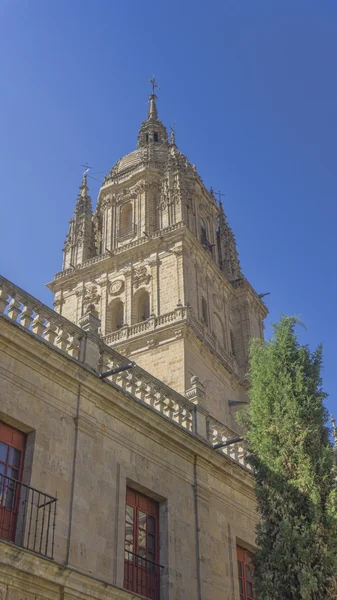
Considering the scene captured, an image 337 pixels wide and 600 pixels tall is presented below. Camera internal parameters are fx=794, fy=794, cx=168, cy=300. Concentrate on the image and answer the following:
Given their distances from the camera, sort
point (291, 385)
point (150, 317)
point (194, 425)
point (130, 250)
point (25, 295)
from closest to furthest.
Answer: point (25, 295) < point (291, 385) < point (194, 425) < point (150, 317) < point (130, 250)

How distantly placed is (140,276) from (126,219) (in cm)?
556

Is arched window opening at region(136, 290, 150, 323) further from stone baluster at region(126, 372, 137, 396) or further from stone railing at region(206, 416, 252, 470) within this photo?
stone baluster at region(126, 372, 137, 396)

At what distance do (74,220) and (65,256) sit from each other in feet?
9.50

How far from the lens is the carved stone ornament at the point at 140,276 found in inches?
1356

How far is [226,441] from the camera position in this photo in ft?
53.8

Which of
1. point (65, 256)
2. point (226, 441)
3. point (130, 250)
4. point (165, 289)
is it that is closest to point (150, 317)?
point (165, 289)

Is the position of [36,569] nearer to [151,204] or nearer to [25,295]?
[25,295]

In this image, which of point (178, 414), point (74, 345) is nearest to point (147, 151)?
point (178, 414)

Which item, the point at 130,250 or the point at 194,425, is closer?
the point at 194,425

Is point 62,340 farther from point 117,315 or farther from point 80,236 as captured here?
point 80,236

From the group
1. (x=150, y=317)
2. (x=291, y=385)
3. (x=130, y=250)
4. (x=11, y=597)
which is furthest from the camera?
(x=130, y=250)

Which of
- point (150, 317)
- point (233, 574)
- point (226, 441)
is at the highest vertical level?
point (150, 317)

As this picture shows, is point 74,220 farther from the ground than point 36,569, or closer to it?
farther from the ground

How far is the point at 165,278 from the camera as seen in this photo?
33.8 meters
